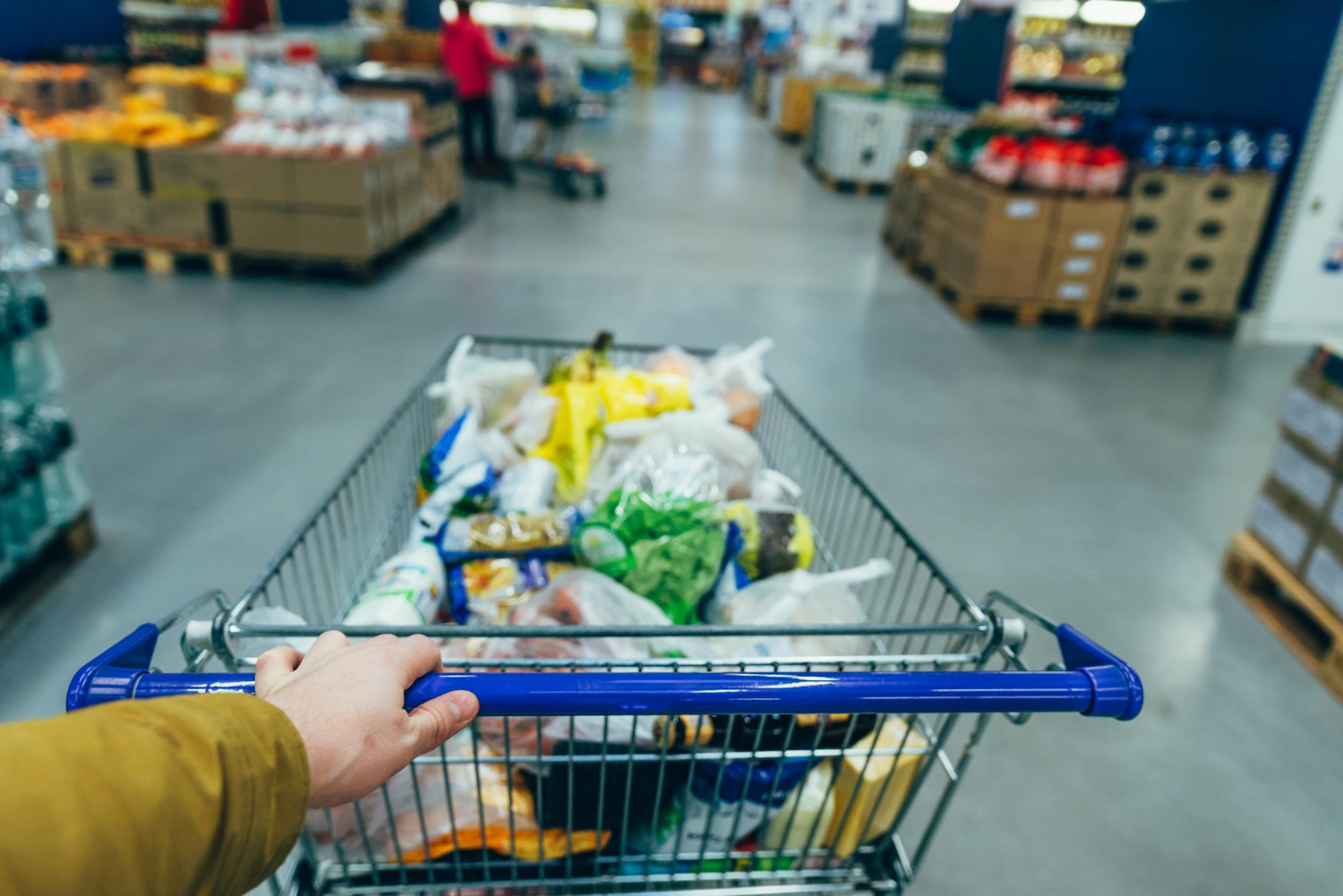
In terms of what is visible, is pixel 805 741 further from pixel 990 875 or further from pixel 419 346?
pixel 419 346

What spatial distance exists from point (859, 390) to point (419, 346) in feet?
7.94

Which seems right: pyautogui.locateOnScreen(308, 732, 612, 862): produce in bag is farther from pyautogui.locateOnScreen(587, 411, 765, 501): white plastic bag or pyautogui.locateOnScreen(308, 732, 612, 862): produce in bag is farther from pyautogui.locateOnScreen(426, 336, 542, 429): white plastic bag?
pyautogui.locateOnScreen(426, 336, 542, 429): white plastic bag

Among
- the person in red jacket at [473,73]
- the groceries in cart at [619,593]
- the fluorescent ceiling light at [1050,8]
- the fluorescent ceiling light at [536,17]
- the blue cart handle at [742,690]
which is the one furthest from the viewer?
the fluorescent ceiling light at [536,17]

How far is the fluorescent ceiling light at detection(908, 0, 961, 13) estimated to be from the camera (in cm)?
1305

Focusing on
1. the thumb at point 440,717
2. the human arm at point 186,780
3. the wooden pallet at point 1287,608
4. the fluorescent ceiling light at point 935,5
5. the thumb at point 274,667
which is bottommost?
the wooden pallet at point 1287,608

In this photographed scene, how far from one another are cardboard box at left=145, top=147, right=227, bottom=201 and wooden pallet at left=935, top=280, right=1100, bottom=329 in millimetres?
4990

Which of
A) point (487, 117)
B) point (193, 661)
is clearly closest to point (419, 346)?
point (193, 661)

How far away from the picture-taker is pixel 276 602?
253 centimetres

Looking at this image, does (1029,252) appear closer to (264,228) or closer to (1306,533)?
(1306,533)

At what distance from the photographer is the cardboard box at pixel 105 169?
5.38 meters

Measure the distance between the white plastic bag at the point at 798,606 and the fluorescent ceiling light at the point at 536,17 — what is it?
22062mm

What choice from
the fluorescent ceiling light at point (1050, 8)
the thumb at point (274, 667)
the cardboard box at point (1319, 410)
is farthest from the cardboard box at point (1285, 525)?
the fluorescent ceiling light at point (1050, 8)

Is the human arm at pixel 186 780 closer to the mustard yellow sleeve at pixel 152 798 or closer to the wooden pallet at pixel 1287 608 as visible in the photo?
the mustard yellow sleeve at pixel 152 798

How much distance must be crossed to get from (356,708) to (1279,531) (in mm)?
3032
